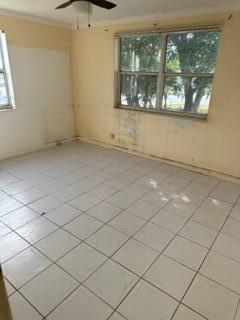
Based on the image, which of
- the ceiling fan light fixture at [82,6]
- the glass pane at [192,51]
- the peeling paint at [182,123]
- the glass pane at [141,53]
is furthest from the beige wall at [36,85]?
the peeling paint at [182,123]

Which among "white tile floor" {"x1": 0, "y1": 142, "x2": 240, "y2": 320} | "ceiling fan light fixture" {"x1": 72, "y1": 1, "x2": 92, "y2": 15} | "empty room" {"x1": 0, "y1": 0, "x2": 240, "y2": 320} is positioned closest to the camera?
"white tile floor" {"x1": 0, "y1": 142, "x2": 240, "y2": 320}

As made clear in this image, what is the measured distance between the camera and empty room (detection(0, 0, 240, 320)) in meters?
1.59

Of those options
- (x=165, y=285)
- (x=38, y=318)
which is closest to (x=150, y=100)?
(x=165, y=285)

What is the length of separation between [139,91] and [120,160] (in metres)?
1.24

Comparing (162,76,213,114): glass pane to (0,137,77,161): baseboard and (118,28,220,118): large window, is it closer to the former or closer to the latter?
(118,28,220,118): large window

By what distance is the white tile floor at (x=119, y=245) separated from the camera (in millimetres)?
1479

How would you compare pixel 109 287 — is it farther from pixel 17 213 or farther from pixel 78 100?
pixel 78 100

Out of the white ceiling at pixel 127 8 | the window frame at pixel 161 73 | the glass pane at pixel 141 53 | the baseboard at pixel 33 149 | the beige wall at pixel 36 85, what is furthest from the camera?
the baseboard at pixel 33 149

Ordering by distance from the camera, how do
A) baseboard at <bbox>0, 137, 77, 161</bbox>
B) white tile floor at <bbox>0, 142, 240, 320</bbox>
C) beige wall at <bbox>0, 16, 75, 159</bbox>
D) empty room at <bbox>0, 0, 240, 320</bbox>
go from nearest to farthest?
white tile floor at <bbox>0, 142, 240, 320</bbox> → empty room at <bbox>0, 0, 240, 320</bbox> → beige wall at <bbox>0, 16, 75, 159</bbox> → baseboard at <bbox>0, 137, 77, 161</bbox>

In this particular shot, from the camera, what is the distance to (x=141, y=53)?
362 cm

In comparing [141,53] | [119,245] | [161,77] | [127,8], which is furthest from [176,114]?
[119,245]

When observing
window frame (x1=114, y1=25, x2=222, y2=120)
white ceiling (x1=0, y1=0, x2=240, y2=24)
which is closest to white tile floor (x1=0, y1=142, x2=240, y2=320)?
window frame (x1=114, y1=25, x2=222, y2=120)

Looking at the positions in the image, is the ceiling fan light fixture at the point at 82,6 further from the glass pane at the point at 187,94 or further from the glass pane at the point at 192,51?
the glass pane at the point at 187,94

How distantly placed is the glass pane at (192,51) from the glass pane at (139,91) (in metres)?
0.41
